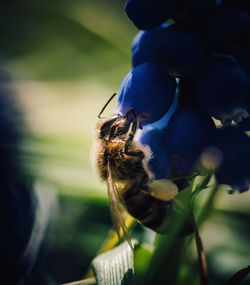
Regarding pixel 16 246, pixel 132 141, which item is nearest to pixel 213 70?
pixel 132 141

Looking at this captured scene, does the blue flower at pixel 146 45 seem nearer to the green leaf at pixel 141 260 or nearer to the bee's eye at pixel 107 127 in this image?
the bee's eye at pixel 107 127

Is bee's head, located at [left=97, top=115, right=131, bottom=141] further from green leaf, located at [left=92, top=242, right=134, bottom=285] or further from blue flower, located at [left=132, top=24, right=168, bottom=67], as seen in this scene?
green leaf, located at [left=92, top=242, right=134, bottom=285]

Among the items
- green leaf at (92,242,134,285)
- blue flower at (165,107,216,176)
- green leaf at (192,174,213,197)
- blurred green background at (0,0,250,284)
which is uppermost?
blue flower at (165,107,216,176)

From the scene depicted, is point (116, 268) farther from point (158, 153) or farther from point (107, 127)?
point (107, 127)

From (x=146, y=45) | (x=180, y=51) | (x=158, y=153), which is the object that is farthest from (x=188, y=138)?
(x=146, y=45)

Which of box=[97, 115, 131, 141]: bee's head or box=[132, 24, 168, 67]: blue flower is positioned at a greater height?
box=[132, 24, 168, 67]: blue flower

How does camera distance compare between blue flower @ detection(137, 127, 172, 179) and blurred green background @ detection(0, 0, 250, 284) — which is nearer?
blue flower @ detection(137, 127, 172, 179)

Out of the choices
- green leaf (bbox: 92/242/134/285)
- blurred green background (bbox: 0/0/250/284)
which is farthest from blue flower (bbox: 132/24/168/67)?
green leaf (bbox: 92/242/134/285)
